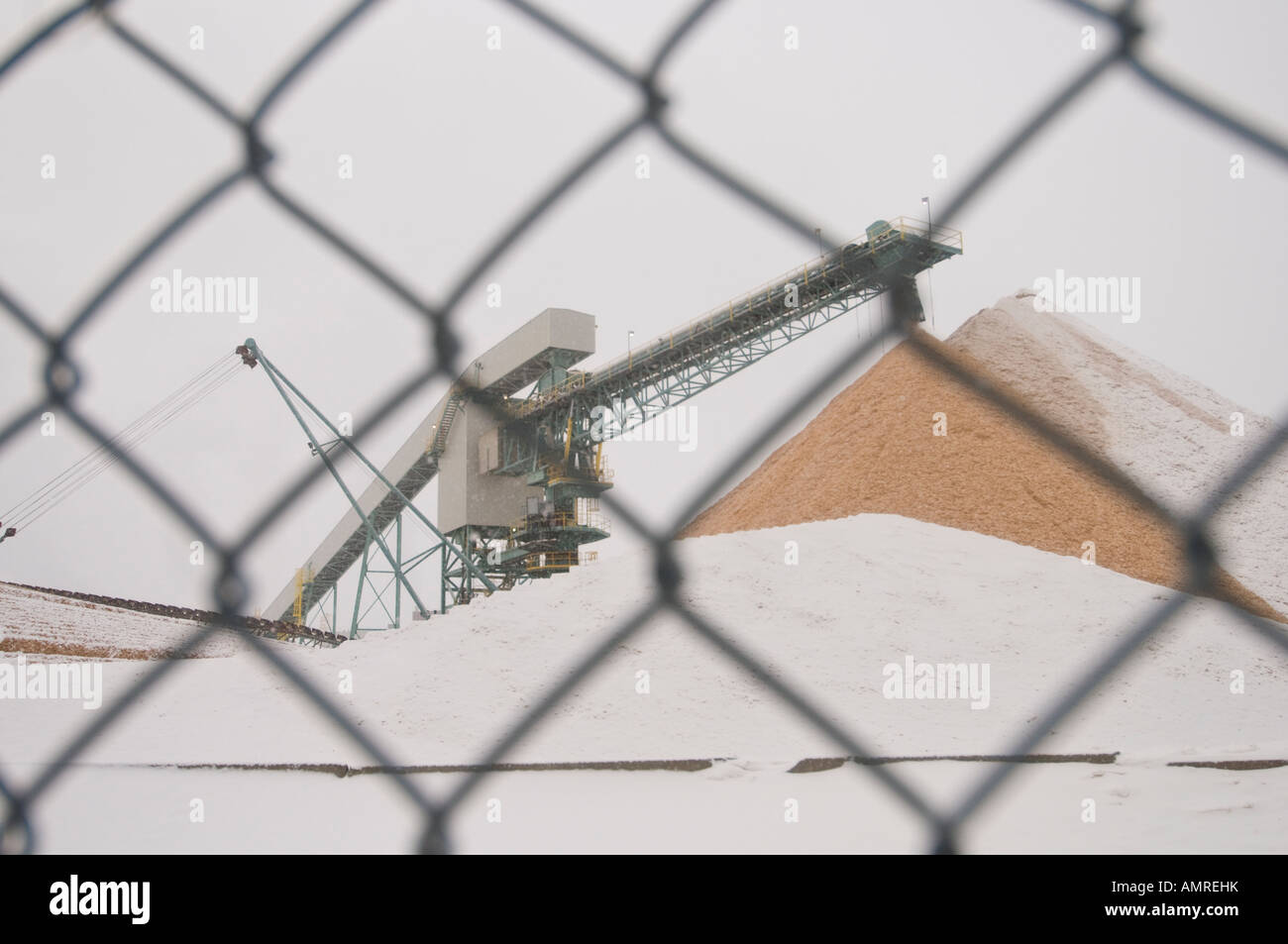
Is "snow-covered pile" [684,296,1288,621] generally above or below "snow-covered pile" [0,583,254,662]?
above

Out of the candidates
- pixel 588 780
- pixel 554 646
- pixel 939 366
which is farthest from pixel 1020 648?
pixel 939 366

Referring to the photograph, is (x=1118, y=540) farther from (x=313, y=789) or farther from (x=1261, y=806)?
(x=313, y=789)

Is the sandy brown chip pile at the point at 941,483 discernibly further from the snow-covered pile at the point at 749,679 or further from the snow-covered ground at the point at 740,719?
the snow-covered pile at the point at 749,679

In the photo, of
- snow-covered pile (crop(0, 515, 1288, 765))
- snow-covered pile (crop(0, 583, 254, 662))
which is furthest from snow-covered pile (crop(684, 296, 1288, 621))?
snow-covered pile (crop(0, 583, 254, 662))

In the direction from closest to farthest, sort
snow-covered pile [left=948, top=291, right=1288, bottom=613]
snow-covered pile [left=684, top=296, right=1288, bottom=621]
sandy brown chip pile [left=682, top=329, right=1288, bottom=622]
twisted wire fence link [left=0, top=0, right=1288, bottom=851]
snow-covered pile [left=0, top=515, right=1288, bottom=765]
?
twisted wire fence link [left=0, top=0, right=1288, bottom=851] → snow-covered pile [left=0, top=515, right=1288, bottom=765] → sandy brown chip pile [left=682, top=329, right=1288, bottom=622] → snow-covered pile [left=684, top=296, right=1288, bottom=621] → snow-covered pile [left=948, top=291, right=1288, bottom=613]

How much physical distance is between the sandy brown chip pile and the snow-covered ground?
1.20m

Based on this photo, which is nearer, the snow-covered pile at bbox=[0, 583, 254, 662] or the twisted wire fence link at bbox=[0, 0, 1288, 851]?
the twisted wire fence link at bbox=[0, 0, 1288, 851]

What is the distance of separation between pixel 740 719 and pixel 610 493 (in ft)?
19.1

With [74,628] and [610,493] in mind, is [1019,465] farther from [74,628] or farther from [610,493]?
[610,493]

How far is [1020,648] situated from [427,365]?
8096 millimetres

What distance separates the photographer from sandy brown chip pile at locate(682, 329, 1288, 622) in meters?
11.8

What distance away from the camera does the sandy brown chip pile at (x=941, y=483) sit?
1178cm

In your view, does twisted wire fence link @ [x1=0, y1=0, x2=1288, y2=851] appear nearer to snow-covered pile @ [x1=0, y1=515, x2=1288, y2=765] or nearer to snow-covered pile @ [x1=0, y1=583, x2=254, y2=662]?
snow-covered pile @ [x1=0, y1=515, x2=1288, y2=765]

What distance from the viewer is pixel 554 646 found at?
7.88m
